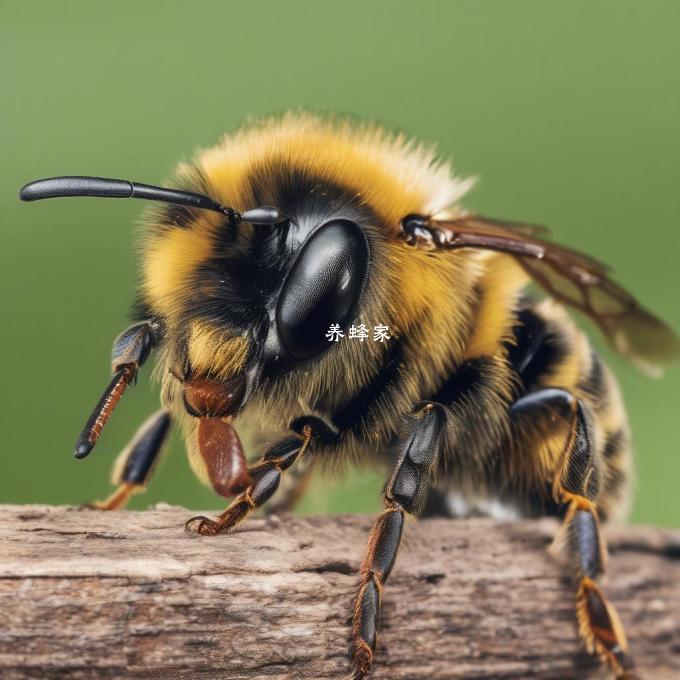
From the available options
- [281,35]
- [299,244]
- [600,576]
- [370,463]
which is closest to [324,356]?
[299,244]

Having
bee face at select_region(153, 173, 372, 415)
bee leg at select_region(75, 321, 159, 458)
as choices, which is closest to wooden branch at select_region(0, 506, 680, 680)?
bee leg at select_region(75, 321, 159, 458)

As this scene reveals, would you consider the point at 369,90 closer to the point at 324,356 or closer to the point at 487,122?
the point at 487,122

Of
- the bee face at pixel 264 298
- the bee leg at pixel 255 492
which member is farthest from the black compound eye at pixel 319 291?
the bee leg at pixel 255 492

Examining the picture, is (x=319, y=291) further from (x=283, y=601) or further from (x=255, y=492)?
(x=283, y=601)

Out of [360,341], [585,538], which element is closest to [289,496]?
[585,538]

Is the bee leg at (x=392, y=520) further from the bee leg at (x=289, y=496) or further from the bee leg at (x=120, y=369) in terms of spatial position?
the bee leg at (x=289, y=496)
